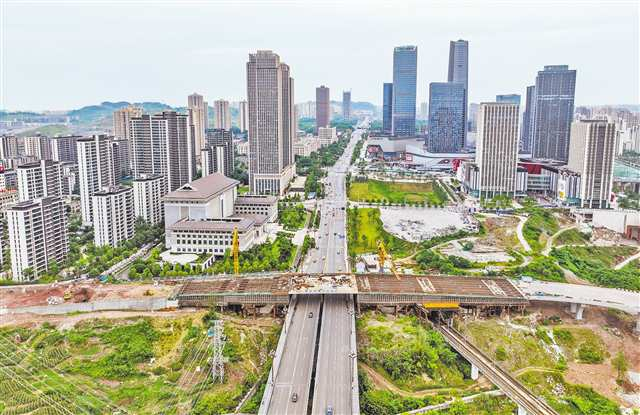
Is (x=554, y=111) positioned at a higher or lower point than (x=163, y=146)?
higher

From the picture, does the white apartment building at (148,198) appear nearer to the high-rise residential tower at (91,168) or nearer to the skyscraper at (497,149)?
the high-rise residential tower at (91,168)

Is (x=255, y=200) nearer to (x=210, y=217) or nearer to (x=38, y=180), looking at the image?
(x=210, y=217)

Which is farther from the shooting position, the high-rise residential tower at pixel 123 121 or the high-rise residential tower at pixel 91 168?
the high-rise residential tower at pixel 123 121

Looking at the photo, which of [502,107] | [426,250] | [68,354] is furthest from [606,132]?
[68,354]

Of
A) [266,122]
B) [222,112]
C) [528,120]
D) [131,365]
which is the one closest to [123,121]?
[266,122]

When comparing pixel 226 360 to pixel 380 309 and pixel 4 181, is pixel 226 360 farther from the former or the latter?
pixel 4 181

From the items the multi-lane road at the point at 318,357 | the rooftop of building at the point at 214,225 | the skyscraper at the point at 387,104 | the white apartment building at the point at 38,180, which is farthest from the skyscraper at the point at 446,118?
the white apartment building at the point at 38,180
